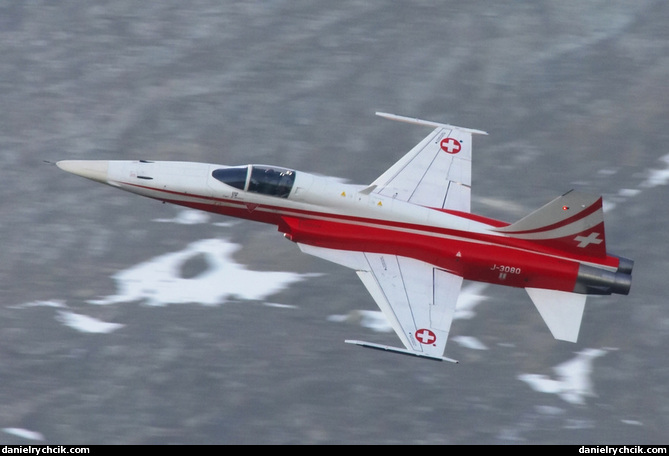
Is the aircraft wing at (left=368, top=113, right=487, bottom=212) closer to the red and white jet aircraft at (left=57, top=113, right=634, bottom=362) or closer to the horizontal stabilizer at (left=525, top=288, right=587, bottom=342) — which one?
the red and white jet aircraft at (left=57, top=113, right=634, bottom=362)

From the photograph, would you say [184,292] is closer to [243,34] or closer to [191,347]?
[191,347]

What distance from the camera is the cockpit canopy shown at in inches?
1086

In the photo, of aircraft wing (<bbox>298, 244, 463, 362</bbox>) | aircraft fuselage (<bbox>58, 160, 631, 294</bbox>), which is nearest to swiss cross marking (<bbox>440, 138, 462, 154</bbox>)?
aircraft fuselage (<bbox>58, 160, 631, 294</bbox>)

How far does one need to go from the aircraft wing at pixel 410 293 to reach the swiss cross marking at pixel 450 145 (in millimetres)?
4384

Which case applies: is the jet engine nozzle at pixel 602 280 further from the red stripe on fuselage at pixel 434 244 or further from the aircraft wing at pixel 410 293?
the aircraft wing at pixel 410 293

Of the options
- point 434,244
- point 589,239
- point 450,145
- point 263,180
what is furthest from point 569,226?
point 263,180

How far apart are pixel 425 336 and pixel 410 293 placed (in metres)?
1.66

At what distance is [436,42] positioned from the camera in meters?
55.8

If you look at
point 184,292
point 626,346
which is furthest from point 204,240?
point 626,346

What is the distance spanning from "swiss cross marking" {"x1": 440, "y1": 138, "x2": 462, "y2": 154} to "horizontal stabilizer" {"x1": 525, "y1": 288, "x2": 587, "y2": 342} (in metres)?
5.22

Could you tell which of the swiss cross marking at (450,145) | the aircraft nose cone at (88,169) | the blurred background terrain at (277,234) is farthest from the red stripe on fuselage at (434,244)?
the blurred background terrain at (277,234)

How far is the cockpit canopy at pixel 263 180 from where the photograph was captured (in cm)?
2759

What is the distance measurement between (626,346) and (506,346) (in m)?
5.99

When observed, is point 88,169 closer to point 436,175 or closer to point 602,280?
point 436,175
